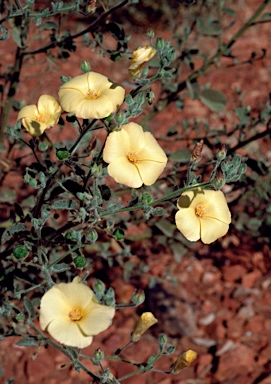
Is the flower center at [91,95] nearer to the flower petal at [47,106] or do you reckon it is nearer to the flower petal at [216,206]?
the flower petal at [47,106]

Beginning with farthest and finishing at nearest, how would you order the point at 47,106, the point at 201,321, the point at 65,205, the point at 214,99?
1. the point at 201,321
2. the point at 214,99
3. the point at 47,106
4. the point at 65,205

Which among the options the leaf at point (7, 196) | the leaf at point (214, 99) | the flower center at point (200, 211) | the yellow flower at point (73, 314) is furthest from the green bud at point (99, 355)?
the leaf at point (214, 99)

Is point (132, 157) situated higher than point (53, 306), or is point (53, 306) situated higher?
point (132, 157)

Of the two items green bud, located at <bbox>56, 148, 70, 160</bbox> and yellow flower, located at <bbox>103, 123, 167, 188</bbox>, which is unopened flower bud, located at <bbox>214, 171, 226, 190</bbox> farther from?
green bud, located at <bbox>56, 148, 70, 160</bbox>

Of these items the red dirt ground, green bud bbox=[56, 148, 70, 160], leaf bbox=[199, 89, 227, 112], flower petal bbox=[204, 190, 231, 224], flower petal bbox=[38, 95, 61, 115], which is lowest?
the red dirt ground

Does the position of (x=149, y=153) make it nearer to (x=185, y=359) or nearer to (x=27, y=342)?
(x=185, y=359)

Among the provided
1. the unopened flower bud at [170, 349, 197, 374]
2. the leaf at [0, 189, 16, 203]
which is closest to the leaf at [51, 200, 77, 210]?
the unopened flower bud at [170, 349, 197, 374]

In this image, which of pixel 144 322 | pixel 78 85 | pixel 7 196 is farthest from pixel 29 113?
pixel 7 196
